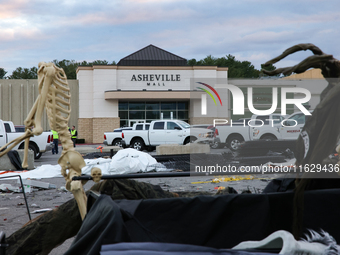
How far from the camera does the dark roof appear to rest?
35728 mm

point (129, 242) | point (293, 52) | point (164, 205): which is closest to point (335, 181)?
point (293, 52)

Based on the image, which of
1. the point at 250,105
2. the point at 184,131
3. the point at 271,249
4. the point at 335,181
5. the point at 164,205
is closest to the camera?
the point at 271,249

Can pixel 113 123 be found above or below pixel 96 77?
below

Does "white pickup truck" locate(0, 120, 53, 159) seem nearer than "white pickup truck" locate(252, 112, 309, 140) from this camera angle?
No

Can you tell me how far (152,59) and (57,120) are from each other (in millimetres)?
33830

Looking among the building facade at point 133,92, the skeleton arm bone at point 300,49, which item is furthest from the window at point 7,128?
the skeleton arm bone at point 300,49

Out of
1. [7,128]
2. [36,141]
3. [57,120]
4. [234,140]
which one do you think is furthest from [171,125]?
[57,120]

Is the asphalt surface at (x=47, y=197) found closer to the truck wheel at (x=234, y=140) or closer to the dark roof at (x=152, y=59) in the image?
the truck wheel at (x=234, y=140)

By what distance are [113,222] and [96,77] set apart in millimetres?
34394

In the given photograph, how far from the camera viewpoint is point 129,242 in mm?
1715

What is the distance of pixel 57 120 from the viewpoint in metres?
3.10

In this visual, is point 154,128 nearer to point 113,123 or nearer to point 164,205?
point 113,123

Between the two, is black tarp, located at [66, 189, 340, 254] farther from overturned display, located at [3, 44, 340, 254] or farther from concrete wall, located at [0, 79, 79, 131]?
concrete wall, located at [0, 79, 79, 131]

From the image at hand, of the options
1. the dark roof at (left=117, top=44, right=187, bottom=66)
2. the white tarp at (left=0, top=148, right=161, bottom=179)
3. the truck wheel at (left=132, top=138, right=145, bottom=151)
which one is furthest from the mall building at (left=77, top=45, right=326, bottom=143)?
the white tarp at (left=0, top=148, right=161, bottom=179)
